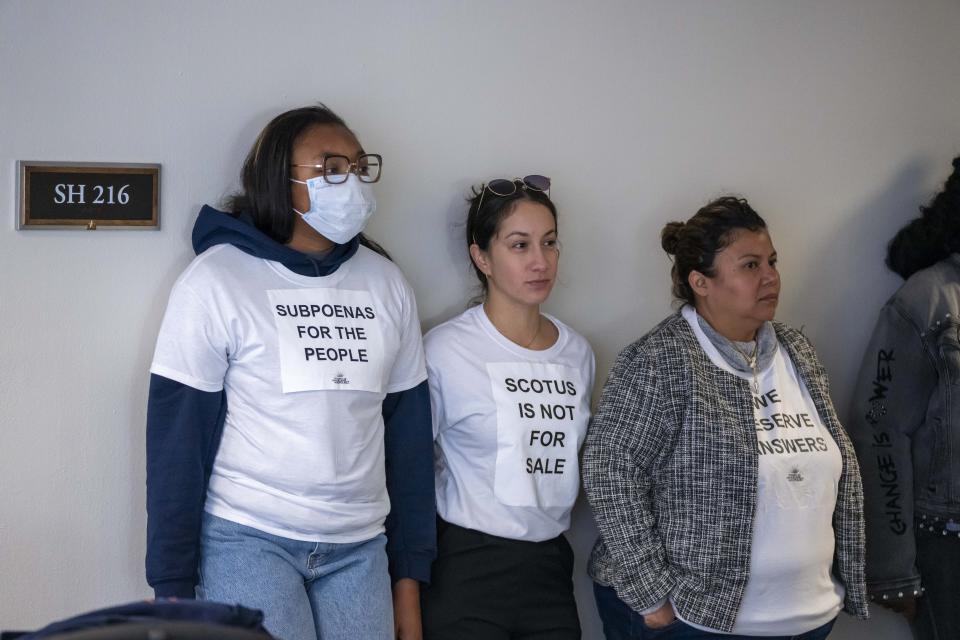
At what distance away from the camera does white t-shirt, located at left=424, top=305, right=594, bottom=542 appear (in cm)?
246

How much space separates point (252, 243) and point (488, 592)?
0.99m

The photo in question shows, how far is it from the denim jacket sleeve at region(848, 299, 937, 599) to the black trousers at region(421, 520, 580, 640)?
0.99 metres

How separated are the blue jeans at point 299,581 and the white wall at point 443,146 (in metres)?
0.41

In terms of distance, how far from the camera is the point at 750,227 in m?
2.61

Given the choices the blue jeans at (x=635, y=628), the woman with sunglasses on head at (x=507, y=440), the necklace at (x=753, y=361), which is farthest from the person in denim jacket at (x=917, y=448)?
the woman with sunglasses on head at (x=507, y=440)

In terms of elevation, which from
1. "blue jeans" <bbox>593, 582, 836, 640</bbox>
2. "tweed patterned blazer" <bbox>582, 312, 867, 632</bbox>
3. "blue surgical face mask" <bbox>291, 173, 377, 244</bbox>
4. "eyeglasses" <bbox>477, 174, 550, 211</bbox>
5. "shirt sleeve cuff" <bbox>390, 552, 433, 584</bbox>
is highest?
"eyeglasses" <bbox>477, 174, 550, 211</bbox>

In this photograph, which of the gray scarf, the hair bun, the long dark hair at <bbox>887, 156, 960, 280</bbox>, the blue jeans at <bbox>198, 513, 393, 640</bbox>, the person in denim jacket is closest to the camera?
the blue jeans at <bbox>198, 513, 393, 640</bbox>

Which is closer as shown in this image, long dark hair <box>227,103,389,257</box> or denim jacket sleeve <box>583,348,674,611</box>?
long dark hair <box>227,103,389,257</box>

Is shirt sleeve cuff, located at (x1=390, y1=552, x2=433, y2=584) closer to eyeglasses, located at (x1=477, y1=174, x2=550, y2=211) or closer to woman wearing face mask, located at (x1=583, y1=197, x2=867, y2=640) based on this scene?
woman wearing face mask, located at (x1=583, y1=197, x2=867, y2=640)

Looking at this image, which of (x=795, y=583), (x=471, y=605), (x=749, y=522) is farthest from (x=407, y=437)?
(x=795, y=583)

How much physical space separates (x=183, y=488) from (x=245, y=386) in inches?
9.6

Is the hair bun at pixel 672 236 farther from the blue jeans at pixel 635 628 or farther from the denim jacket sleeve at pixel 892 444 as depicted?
the blue jeans at pixel 635 628

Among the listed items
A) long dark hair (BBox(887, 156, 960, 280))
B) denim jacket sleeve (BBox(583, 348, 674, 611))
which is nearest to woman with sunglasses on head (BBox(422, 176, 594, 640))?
denim jacket sleeve (BBox(583, 348, 674, 611))

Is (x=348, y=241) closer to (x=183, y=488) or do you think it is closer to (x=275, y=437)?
(x=275, y=437)
